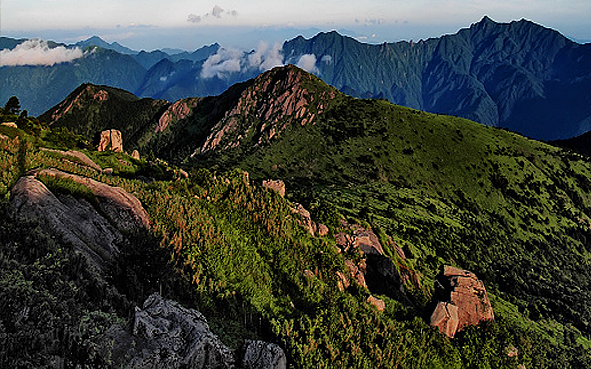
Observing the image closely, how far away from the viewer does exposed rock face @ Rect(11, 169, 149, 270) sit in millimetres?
15055

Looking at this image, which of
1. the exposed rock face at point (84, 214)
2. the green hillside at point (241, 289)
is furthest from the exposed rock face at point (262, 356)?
the exposed rock face at point (84, 214)

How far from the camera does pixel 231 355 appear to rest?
11.2m

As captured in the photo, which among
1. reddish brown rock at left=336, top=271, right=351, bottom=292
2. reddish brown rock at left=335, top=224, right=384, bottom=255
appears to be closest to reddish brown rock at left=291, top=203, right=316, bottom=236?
reddish brown rock at left=335, top=224, right=384, bottom=255

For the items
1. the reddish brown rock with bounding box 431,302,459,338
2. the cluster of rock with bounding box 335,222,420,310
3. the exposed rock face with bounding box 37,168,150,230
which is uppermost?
the exposed rock face with bounding box 37,168,150,230

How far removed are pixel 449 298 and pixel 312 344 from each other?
18559 mm

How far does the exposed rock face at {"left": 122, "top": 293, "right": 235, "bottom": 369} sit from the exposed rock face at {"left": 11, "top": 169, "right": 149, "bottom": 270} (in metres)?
4.91

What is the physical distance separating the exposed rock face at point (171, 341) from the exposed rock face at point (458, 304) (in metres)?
19.5

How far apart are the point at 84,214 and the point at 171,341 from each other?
11.0 meters

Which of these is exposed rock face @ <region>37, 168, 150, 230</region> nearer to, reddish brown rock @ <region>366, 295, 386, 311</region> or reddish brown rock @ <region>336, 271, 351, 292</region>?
reddish brown rock @ <region>336, 271, 351, 292</region>

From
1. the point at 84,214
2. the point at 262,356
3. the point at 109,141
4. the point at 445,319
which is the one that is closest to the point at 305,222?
the point at 445,319

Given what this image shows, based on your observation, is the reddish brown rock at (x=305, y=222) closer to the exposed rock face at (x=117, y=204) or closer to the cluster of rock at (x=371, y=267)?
the cluster of rock at (x=371, y=267)

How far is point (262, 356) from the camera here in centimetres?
1227

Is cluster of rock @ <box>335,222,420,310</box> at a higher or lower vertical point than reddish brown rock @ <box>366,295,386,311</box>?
lower

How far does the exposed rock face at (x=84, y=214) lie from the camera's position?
15.1m
